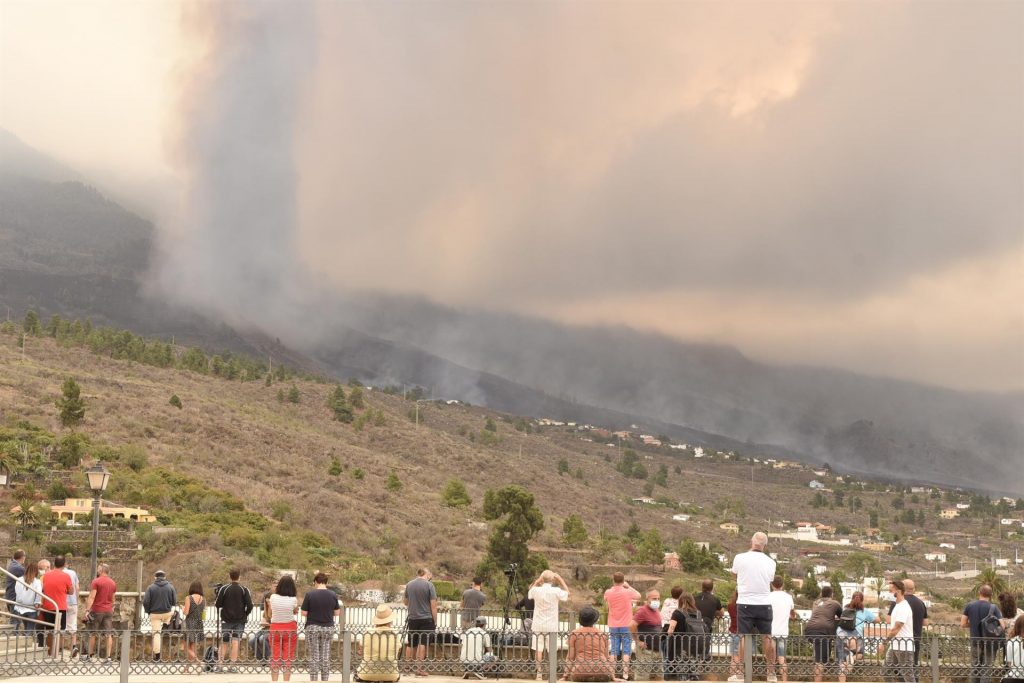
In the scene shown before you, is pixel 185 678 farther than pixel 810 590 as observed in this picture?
No

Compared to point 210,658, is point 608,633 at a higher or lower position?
higher

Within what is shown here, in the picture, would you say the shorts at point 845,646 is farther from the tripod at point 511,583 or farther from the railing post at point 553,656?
the tripod at point 511,583

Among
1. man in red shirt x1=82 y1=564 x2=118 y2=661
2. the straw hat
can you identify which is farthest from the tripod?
the straw hat

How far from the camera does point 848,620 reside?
19.2 m

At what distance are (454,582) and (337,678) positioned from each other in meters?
42.0

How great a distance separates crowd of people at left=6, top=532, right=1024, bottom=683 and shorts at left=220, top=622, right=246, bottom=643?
0.02 metres

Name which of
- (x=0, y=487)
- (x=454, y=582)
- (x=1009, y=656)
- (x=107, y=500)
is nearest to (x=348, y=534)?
(x=454, y=582)

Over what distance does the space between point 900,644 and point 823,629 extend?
1.19 m

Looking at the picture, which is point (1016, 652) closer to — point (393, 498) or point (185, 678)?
point (185, 678)

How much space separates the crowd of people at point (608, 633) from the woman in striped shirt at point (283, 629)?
0.07ft

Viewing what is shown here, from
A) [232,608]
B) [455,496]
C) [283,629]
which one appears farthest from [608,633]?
[455,496]

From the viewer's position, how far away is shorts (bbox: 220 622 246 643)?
18531mm

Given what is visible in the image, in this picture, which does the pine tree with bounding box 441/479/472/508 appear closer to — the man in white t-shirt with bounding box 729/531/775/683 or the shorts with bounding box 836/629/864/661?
the shorts with bounding box 836/629/864/661

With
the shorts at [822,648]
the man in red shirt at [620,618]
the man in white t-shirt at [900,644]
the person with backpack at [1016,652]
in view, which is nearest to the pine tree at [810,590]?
the man in white t-shirt at [900,644]
